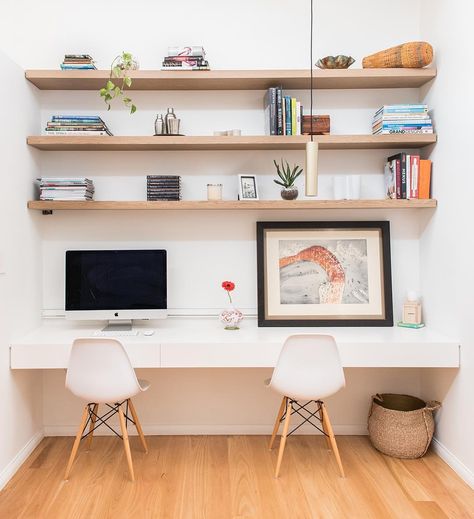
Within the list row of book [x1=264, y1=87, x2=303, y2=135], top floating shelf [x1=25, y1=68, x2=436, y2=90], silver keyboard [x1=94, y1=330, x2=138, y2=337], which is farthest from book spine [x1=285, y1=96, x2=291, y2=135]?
silver keyboard [x1=94, y1=330, x2=138, y2=337]

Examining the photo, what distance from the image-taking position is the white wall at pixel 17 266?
275cm

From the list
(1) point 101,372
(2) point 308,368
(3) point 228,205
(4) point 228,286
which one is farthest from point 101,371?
(3) point 228,205

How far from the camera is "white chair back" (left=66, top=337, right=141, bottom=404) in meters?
2.62

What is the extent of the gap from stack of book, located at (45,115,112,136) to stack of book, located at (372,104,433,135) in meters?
1.74

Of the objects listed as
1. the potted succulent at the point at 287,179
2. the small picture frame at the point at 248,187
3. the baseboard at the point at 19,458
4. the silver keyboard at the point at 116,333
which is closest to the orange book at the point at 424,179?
the potted succulent at the point at 287,179

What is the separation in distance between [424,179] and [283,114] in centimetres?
96

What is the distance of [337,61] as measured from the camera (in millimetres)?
3105

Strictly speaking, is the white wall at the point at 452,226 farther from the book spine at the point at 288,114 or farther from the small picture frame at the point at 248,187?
the small picture frame at the point at 248,187

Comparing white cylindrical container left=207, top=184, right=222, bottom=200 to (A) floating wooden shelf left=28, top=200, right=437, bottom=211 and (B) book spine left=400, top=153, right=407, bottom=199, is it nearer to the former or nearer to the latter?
(A) floating wooden shelf left=28, top=200, right=437, bottom=211

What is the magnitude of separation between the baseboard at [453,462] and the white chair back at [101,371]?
183 centimetres

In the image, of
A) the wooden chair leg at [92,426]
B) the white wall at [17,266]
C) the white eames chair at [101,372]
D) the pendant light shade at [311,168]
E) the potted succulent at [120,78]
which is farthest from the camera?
the wooden chair leg at [92,426]

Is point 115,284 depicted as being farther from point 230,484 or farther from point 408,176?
point 408,176

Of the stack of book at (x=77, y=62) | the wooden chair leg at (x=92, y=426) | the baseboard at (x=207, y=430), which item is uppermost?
the stack of book at (x=77, y=62)

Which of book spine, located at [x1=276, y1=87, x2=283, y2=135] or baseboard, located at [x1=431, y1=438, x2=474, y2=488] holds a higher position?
book spine, located at [x1=276, y1=87, x2=283, y2=135]
